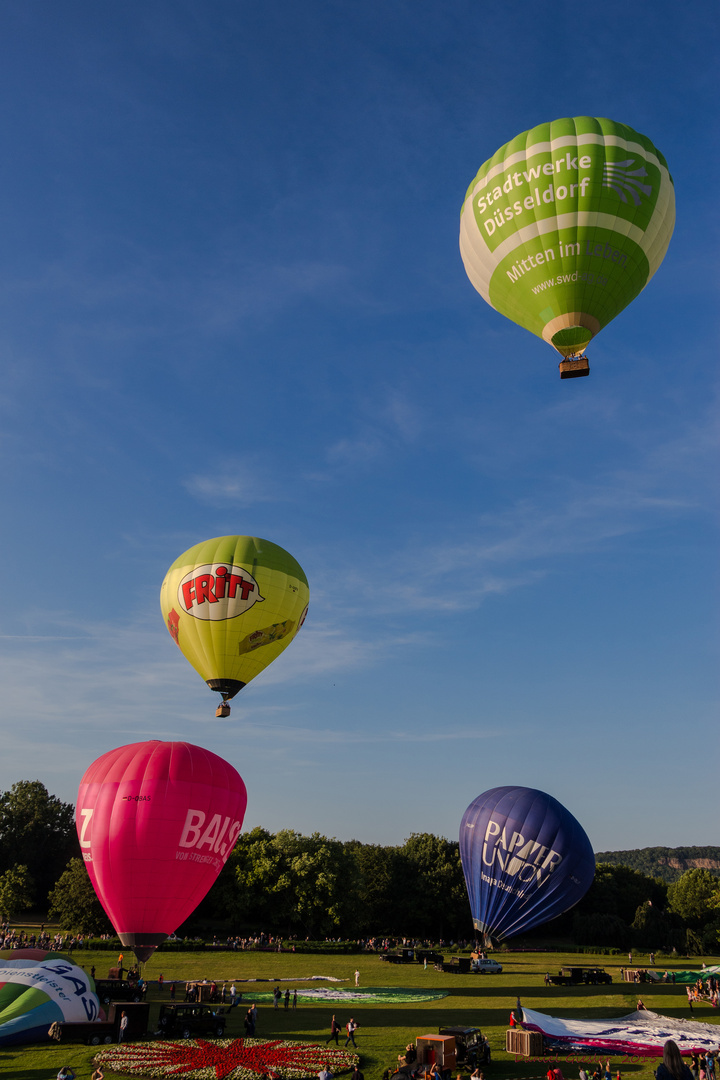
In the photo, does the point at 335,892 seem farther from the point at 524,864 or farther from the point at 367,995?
the point at 367,995

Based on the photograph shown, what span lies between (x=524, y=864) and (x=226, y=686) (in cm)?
1646

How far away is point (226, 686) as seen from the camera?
3316 centimetres

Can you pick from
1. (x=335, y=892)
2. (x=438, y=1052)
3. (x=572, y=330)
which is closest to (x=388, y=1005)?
(x=438, y=1052)

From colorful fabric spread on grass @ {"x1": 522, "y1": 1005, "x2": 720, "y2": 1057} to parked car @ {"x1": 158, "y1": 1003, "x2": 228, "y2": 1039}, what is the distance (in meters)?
9.12

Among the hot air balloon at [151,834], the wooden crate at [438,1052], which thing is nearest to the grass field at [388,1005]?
the wooden crate at [438,1052]

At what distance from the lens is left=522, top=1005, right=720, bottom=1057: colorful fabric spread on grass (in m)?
20.5

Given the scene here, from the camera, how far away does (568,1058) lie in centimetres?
2002

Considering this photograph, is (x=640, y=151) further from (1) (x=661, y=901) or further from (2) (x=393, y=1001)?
(1) (x=661, y=901)

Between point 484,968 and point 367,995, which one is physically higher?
point 367,995

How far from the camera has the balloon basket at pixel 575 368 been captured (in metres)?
24.6

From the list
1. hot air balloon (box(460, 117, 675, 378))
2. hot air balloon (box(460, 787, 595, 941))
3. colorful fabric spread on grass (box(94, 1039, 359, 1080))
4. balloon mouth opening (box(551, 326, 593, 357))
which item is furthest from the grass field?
hot air balloon (box(460, 117, 675, 378))

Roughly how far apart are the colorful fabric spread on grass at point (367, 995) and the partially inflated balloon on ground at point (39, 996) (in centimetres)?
874

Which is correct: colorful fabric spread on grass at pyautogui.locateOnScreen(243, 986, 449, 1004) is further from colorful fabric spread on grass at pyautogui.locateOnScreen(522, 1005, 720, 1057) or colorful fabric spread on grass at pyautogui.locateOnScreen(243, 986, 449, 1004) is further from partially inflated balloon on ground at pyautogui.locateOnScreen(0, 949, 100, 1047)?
partially inflated balloon on ground at pyautogui.locateOnScreen(0, 949, 100, 1047)

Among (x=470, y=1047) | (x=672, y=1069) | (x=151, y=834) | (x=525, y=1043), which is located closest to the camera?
(x=672, y=1069)
